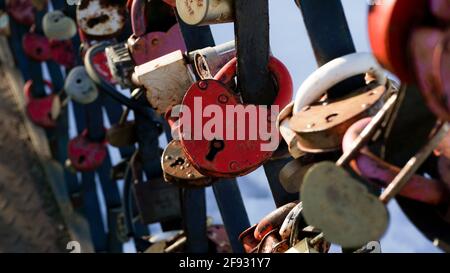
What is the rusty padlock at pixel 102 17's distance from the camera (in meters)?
3.39

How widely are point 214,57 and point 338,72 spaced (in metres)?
0.56

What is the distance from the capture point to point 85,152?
16.6 ft

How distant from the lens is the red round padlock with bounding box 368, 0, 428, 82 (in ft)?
4.42

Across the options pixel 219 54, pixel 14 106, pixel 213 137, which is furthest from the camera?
pixel 14 106

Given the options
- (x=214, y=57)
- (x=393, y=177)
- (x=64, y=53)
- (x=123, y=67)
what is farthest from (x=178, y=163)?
(x=64, y=53)

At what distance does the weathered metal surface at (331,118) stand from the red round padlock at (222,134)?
0.31m

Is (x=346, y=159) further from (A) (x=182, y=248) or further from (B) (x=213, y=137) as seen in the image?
(A) (x=182, y=248)

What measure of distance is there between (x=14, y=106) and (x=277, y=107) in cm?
495

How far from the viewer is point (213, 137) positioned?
207 centimetres

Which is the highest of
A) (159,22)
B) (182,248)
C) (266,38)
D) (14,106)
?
(266,38)

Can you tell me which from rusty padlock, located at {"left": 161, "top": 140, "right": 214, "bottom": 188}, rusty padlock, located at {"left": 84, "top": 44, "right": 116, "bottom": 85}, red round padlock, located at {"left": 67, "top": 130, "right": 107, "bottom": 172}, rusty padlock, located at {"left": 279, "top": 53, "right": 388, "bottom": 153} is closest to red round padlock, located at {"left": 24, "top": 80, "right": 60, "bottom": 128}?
red round padlock, located at {"left": 67, "top": 130, "right": 107, "bottom": 172}

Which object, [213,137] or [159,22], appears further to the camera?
[159,22]

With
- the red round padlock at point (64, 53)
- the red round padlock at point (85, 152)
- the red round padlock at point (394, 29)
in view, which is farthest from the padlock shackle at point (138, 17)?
the red round padlock at point (64, 53)
